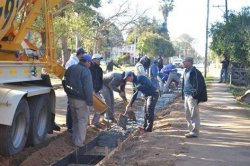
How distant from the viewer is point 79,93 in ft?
30.5

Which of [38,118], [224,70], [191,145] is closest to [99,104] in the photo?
[38,118]

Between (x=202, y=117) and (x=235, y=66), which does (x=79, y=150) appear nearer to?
(x=202, y=117)

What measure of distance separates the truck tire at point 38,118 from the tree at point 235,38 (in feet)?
57.0

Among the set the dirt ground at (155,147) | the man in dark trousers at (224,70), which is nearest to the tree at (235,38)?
the man in dark trousers at (224,70)

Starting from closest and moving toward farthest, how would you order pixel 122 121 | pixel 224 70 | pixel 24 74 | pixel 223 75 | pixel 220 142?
1. pixel 24 74
2. pixel 220 142
3. pixel 122 121
4. pixel 224 70
5. pixel 223 75

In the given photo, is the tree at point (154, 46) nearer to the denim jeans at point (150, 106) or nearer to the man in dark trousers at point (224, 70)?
the man in dark trousers at point (224, 70)

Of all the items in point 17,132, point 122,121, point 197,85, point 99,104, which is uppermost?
point 197,85

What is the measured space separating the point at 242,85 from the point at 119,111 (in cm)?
1597

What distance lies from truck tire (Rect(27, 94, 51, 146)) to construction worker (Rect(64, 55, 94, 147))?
23.8 inches

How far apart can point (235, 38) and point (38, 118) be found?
21456 mm

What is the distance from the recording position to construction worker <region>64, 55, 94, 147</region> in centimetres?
924

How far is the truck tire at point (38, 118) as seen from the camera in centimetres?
920

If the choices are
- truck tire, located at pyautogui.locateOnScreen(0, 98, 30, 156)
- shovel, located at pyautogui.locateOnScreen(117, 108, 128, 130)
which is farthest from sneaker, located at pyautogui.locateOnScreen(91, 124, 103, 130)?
truck tire, located at pyautogui.locateOnScreen(0, 98, 30, 156)

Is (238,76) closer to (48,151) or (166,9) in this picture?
(48,151)
